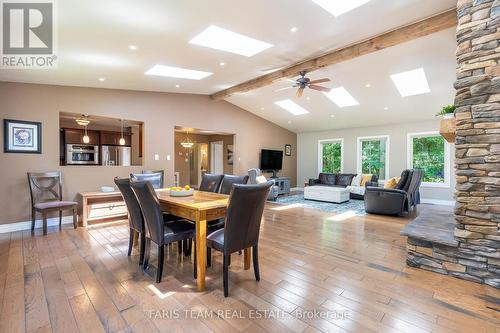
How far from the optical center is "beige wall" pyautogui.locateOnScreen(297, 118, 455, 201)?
7.16 metres

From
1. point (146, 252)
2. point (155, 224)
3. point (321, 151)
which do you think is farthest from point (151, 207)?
point (321, 151)

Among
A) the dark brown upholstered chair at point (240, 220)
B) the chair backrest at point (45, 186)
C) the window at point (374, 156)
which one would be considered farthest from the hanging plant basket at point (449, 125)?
the chair backrest at point (45, 186)

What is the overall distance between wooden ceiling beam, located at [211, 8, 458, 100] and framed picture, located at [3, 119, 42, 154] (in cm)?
438

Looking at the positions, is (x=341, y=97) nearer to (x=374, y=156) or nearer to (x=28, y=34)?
(x=374, y=156)

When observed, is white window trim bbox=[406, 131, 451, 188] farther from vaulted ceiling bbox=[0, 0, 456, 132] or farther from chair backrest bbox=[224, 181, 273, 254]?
chair backrest bbox=[224, 181, 273, 254]

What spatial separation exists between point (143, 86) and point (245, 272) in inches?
172

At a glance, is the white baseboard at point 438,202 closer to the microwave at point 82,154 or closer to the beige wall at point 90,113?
the beige wall at point 90,113

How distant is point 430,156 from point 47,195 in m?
9.61

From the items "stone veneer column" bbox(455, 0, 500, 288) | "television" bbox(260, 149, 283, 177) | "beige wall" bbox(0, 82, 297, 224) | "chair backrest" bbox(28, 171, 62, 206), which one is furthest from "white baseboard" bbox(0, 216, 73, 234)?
"stone veneer column" bbox(455, 0, 500, 288)

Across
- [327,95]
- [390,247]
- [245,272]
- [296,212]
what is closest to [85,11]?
[245,272]

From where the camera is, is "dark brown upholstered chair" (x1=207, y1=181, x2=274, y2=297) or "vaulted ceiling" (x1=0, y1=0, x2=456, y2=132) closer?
"dark brown upholstered chair" (x1=207, y1=181, x2=274, y2=297)

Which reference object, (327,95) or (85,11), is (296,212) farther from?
(85,11)

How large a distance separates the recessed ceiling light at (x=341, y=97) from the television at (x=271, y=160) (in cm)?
299

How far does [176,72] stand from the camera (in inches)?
177
